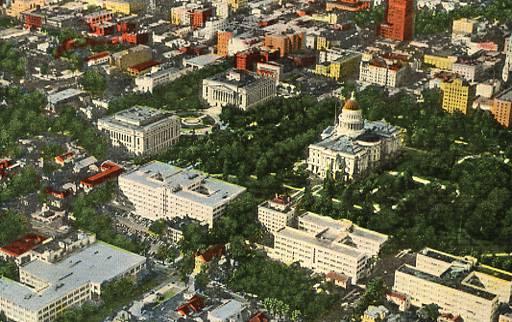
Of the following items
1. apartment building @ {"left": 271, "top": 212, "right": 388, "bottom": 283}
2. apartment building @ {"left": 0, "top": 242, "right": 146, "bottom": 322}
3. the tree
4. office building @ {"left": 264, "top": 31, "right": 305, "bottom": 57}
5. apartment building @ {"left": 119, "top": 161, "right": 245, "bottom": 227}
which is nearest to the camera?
apartment building @ {"left": 0, "top": 242, "right": 146, "bottom": 322}

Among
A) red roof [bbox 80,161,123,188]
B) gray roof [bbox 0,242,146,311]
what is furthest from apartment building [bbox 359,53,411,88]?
gray roof [bbox 0,242,146,311]

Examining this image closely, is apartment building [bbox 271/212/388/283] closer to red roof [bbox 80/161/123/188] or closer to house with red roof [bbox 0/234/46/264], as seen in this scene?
house with red roof [bbox 0/234/46/264]

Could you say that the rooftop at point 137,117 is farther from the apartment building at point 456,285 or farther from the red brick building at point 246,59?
the apartment building at point 456,285

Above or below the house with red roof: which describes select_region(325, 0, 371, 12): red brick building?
above

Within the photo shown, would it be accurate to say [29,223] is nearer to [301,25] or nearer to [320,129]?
[320,129]

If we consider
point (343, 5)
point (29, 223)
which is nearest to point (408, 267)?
point (29, 223)

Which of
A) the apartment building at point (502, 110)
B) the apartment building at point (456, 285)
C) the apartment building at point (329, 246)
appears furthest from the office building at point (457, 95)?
the apartment building at point (456, 285)
